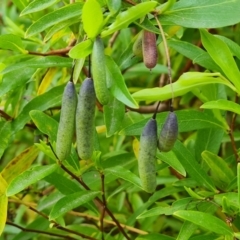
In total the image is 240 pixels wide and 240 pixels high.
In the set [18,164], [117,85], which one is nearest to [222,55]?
[117,85]

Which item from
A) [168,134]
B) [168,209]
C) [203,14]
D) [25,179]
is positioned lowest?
[168,209]

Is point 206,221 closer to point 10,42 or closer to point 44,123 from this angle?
point 44,123

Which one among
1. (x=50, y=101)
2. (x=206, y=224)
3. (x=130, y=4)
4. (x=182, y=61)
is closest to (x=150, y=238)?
(x=206, y=224)

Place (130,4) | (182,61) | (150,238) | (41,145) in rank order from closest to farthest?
(130,4) → (41,145) → (150,238) → (182,61)

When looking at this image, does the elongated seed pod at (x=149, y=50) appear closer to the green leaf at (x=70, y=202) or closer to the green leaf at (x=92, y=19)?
the green leaf at (x=92, y=19)

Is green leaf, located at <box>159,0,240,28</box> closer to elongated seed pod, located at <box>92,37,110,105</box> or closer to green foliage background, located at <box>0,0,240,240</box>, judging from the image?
green foliage background, located at <box>0,0,240,240</box>

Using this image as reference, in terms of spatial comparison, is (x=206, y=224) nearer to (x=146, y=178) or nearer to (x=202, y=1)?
(x=146, y=178)

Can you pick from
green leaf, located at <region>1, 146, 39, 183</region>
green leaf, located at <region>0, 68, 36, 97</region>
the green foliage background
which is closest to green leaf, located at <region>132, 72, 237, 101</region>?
the green foliage background
